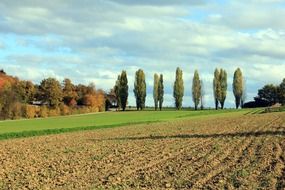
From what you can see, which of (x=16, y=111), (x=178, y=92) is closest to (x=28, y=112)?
(x=16, y=111)

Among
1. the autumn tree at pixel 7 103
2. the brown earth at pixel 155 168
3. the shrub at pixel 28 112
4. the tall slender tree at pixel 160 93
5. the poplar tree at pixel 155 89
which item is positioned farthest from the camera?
the poplar tree at pixel 155 89

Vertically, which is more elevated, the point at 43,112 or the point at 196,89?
the point at 196,89

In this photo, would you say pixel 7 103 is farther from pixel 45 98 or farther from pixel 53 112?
pixel 45 98

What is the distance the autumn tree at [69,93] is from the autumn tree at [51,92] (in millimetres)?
5541

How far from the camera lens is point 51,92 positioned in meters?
118

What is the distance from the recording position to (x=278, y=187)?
14000mm

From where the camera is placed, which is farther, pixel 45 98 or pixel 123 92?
pixel 123 92

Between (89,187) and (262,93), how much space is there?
152 meters

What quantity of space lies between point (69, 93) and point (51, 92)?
1079cm

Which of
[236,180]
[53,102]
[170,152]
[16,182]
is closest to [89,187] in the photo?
[16,182]

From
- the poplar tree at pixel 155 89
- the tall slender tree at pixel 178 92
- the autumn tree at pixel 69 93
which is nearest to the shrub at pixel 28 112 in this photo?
the autumn tree at pixel 69 93

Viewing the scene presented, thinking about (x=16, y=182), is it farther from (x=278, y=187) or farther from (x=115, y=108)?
(x=115, y=108)

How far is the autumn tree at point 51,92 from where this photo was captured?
11800 centimetres

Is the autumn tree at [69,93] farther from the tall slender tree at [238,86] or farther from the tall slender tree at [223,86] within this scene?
the tall slender tree at [238,86]
